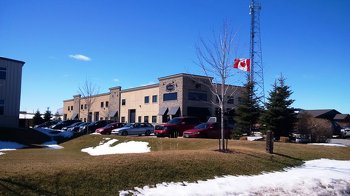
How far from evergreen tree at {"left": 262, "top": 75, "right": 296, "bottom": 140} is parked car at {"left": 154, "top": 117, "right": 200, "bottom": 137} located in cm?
620

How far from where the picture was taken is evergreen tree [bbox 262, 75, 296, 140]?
30.3m

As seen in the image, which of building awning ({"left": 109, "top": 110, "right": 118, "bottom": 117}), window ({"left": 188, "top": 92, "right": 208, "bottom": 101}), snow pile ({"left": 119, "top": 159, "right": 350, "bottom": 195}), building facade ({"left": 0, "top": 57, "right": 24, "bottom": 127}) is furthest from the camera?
building awning ({"left": 109, "top": 110, "right": 118, "bottom": 117})

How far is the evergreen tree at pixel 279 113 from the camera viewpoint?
30.3m

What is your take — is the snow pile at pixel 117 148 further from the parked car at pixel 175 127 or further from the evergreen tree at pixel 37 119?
the evergreen tree at pixel 37 119

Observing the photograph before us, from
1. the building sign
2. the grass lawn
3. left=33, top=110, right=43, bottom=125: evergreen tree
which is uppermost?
the building sign

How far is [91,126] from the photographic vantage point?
40.6m

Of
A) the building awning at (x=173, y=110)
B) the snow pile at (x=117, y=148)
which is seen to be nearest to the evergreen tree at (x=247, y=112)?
the snow pile at (x=117, y=148)

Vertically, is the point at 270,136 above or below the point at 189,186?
above

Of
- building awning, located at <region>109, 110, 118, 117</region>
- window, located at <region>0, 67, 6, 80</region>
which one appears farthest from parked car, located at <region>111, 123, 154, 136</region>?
building awning, located at <region>109, 110, 118, 117</region>

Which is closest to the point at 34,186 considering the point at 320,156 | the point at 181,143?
the point at 181,143

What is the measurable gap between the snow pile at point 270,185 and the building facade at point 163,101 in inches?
1149

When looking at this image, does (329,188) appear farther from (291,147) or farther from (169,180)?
(291,147)

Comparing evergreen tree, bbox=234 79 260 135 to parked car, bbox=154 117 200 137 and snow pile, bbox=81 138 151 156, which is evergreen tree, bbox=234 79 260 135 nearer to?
parked car, bbox=154 117 200 137

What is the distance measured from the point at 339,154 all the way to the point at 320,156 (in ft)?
7.06
